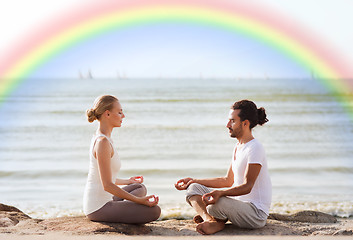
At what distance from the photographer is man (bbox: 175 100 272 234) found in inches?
140

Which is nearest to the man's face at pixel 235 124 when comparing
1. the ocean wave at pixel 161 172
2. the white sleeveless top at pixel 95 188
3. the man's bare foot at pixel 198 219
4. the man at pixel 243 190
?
the man at pixel 243 190

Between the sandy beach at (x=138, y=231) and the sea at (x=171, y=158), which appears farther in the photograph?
the sea at (x=171, y=158)

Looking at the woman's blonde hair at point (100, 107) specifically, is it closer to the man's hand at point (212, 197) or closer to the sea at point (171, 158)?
the man's hand at point (212, 197)

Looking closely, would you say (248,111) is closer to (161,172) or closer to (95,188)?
(95,188)

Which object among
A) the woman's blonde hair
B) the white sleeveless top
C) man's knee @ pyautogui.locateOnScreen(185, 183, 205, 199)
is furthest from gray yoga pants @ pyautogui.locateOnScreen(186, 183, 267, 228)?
the woman's blonde hair

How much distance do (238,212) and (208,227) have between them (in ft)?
0.91

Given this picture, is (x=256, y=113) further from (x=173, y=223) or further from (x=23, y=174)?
(x=23, y=174)

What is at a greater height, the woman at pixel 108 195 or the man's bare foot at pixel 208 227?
the woman at pixel 108 195

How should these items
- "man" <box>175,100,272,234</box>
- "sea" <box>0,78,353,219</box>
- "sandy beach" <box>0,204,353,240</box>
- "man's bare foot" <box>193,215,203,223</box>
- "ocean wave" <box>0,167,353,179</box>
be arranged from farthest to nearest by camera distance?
"ocean wave" <box>0,167,353,179</box> → "sea" <box>0,78,353,219</box> → "man's bare foot" <box>193,215,203,223</box> → "man" <box>175,100,272,234</box> → "sandy beach" <box>0,204,353,240</box>

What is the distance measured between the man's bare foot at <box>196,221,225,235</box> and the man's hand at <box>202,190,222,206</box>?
6.9 inches

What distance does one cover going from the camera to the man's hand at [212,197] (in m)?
3.59

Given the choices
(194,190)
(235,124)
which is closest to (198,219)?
(194,190)

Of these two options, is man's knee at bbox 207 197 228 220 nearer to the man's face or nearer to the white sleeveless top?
the man's face

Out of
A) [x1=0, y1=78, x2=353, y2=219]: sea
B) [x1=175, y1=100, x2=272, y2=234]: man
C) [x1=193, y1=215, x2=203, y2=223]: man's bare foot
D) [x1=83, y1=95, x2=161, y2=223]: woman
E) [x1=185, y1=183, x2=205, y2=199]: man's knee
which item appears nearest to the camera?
[x1=175, y1=100, x2=272, y2=234]: man
